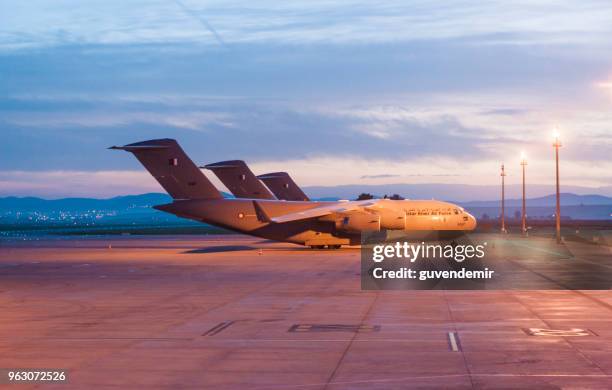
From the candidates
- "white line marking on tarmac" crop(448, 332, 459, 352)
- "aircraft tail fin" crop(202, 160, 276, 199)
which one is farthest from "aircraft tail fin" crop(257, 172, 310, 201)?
"white line marking on tarmac" crop(448, 332, 459, 352)

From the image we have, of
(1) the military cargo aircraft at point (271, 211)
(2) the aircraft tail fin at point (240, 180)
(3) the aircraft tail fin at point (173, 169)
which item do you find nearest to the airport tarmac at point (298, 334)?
(1) the military cargo aircraft at point (271, 211)

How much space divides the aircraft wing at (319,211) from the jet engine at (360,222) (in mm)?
577

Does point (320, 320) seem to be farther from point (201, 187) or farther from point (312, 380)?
point (201, 187)

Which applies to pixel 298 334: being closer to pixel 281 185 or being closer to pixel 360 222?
pixel 360 222

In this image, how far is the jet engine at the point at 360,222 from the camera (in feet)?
199

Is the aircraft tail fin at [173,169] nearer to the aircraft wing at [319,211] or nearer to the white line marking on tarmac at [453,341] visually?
the aircraft wing at [319,211]

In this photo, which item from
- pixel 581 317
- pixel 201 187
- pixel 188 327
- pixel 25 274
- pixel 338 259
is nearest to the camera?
pixel 188 327

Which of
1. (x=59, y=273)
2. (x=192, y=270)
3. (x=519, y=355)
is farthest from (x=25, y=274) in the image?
(x=519, y=355)

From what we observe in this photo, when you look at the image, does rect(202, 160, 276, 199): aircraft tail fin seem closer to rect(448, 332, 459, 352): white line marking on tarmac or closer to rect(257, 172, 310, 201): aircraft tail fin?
rect(257, 172, 310, 201): aircraft tail fin

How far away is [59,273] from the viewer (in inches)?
1652

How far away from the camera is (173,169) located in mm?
61844

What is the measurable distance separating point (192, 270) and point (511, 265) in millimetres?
15790

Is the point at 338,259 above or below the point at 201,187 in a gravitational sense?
below

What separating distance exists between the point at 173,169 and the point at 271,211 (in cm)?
723
